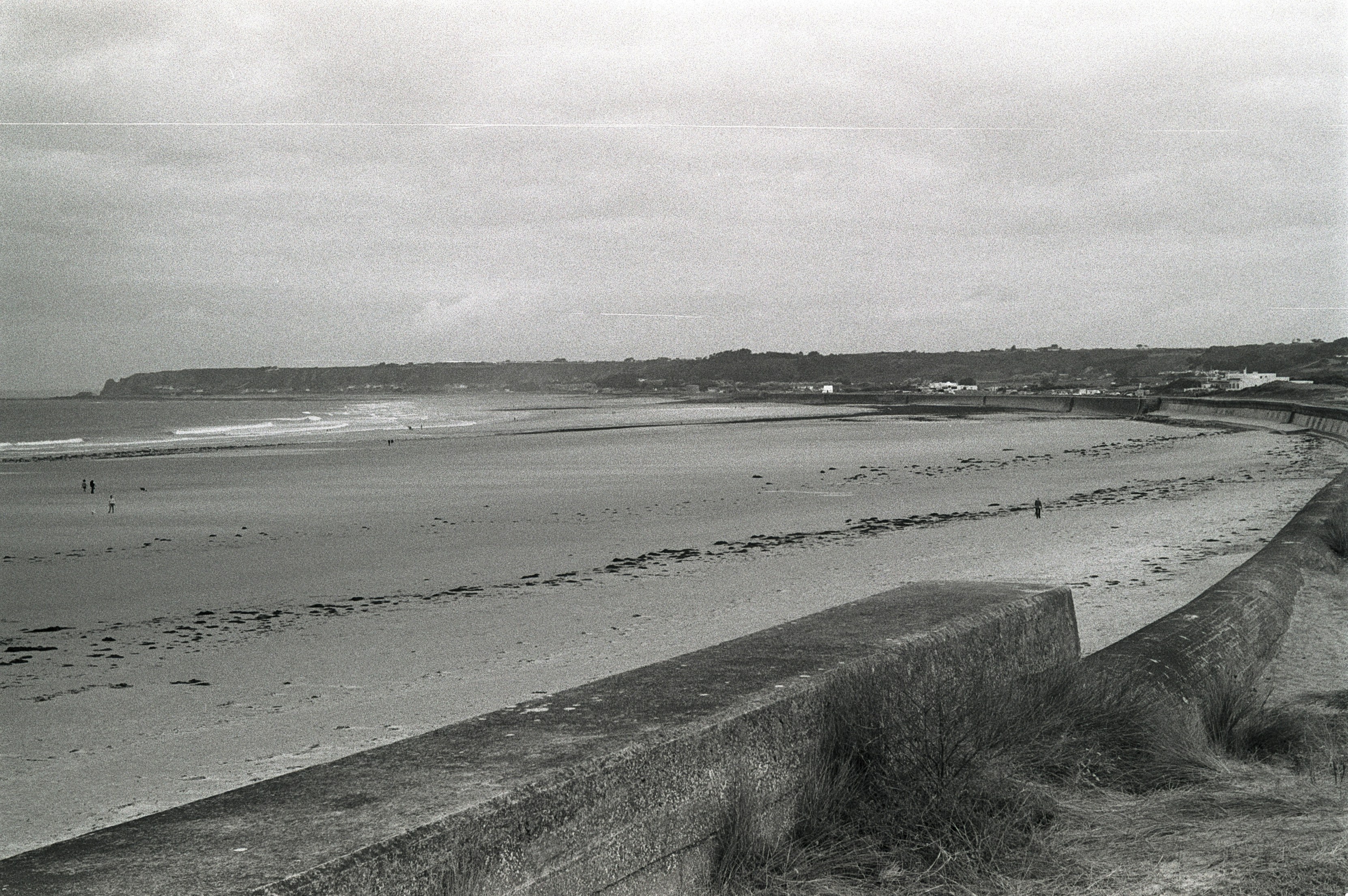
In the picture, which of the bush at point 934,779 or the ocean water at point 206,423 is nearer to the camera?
the bush at point 934,779

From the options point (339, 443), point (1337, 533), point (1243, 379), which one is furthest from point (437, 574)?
point (1243, 379)

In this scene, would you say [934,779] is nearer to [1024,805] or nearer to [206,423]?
[1024,805]

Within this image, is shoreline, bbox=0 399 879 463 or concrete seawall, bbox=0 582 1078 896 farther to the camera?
shoreline, bbox=0 399 879 463

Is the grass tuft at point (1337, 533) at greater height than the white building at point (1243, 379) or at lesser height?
lesser

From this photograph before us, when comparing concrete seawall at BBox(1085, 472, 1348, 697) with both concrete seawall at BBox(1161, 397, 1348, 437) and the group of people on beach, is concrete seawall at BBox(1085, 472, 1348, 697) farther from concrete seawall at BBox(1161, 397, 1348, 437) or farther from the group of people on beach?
concrete seawall at BBox(1161, 397, 1348, 437)

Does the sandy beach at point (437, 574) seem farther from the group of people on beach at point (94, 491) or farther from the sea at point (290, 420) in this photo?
the sea at point (290, 420)

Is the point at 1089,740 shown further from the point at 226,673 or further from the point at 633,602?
the point at 633,602

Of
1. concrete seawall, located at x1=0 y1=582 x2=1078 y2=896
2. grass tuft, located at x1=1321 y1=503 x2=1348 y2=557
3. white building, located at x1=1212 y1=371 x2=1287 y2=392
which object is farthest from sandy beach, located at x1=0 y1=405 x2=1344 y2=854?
white building, located at x1=1212 y1=371 x2=1287 y2=392

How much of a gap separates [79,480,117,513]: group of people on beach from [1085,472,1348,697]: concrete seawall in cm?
1847

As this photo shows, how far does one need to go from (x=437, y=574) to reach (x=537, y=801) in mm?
10814

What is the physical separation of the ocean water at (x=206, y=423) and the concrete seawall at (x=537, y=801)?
40.0 metres

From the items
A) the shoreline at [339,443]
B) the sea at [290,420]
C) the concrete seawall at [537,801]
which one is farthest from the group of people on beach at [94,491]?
the concrete seawall at [537,801]

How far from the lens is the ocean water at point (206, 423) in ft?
152

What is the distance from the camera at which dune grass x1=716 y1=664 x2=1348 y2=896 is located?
3.26 m
